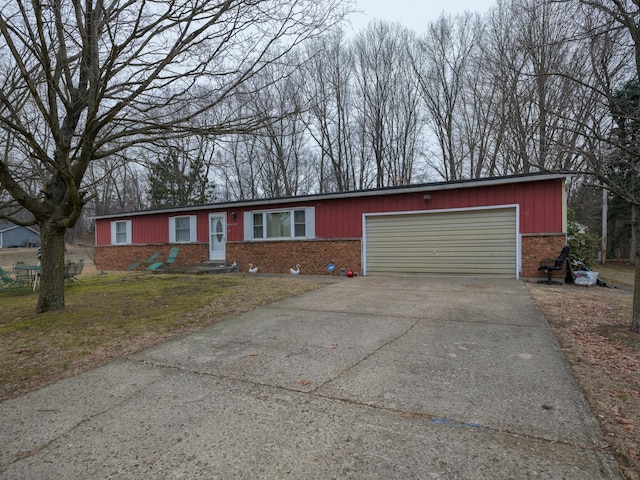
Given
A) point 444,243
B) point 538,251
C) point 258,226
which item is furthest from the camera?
point 258,226

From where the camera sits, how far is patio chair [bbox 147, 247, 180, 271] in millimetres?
14930

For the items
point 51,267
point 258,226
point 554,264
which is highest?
point 258,226

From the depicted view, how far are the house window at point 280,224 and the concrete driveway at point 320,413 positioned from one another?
27.9ft

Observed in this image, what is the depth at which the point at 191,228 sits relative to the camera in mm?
15977

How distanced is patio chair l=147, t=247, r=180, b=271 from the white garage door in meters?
7.98

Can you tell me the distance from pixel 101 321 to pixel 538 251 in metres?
10.1

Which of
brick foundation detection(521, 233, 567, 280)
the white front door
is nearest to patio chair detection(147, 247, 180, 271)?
the white front door

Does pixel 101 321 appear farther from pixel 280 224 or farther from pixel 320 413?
pixel 280 224

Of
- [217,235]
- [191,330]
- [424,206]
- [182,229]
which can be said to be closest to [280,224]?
[217,235]

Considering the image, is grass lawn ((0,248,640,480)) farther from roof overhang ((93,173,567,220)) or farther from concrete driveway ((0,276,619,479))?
roof overhang ((93,173,567,220))

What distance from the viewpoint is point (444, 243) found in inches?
437

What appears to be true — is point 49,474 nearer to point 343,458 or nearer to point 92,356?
point 343,458

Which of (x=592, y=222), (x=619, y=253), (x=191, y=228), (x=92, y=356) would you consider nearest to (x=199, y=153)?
(x=92, y=356)

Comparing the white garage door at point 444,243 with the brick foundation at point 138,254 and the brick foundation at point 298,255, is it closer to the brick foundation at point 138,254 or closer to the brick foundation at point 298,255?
the brick foundation at point 298,255
